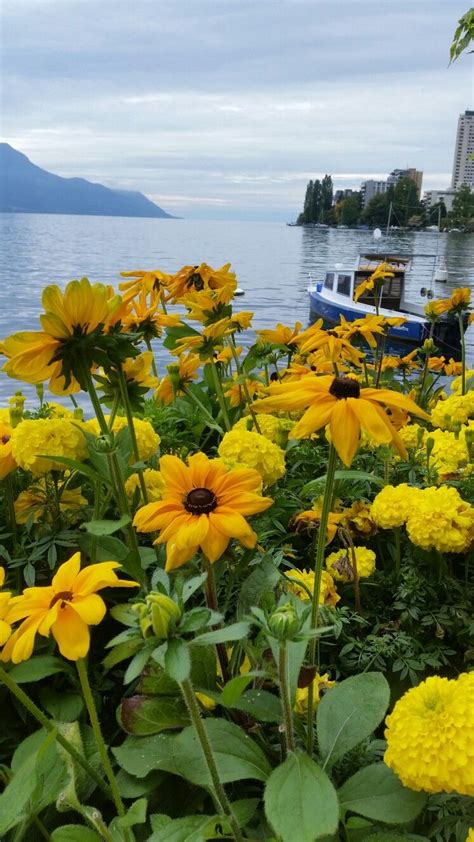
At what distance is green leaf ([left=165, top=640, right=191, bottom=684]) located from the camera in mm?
640

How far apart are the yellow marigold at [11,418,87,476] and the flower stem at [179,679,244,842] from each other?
57 centimetres

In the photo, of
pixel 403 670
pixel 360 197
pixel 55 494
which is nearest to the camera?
pixel 403 670

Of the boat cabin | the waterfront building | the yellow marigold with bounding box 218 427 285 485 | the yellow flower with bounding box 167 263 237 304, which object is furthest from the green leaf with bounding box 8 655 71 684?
the waterfront building

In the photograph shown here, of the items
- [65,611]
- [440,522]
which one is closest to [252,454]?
[440,522]

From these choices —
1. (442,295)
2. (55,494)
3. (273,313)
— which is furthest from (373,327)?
(442,295)

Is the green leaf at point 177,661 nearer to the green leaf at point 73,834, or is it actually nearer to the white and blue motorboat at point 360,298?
the green leaf at point 73,834

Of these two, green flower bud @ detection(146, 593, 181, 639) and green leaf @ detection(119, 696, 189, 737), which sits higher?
green flower bud @ detection(146, 593, 181, 639)

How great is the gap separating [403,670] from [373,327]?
1261 mm

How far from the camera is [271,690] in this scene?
1088mm

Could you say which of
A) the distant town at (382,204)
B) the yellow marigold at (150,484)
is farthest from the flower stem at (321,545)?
the distant town at (382,204)

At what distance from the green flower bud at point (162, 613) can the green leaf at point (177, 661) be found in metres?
0.02

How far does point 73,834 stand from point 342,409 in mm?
603

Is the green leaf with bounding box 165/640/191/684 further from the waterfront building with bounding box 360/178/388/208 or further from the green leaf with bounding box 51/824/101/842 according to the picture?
the waterfront building with bounding box 360/178/388/208

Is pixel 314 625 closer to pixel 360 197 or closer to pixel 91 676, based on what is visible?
pixel 91 676
